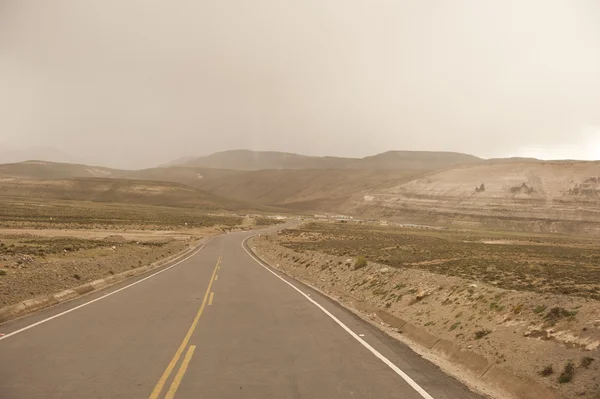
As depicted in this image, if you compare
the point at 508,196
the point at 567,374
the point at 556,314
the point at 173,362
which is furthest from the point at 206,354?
the point at 508,196

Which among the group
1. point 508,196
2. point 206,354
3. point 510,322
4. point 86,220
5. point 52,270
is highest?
point 508,196

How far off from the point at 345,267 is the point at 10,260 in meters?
20.2

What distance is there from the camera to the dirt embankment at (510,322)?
23.6ft

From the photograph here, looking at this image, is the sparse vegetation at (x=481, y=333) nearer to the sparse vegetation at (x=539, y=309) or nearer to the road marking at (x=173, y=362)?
the sparse vegetation at (x=539, y=309)

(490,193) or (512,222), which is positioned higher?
(490,193)

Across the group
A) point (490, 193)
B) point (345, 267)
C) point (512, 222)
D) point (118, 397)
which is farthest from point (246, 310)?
point (490, 193)

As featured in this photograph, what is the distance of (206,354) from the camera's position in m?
8.58

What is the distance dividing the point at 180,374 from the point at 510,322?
7.78m

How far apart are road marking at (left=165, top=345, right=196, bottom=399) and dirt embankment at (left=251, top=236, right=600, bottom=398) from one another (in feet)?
20.6

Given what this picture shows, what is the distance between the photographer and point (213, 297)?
53.3 feet

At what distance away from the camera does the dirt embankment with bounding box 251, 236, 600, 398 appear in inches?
283

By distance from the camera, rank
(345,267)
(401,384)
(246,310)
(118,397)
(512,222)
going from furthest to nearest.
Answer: (512,222) → (345,267) → (246,310) → (401,384) → (118,397)

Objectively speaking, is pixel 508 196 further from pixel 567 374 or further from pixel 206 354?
pixel 206 354

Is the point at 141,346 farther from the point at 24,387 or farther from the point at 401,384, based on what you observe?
the point at 401,384
